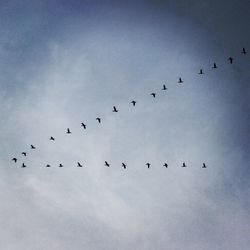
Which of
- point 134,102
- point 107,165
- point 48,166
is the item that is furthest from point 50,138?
point 134,102

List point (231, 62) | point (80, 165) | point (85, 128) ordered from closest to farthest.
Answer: point (231, 62) → point (85, 128) → point (80, 165)

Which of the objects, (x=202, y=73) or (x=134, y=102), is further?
(x=134, y=102)

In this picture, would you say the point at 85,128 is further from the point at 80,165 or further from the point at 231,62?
the point at 231,62

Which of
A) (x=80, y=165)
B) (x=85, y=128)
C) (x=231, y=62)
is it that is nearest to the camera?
(x=231, y=62)

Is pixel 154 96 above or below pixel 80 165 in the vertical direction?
above

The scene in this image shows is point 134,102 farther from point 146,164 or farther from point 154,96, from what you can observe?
point 146,164

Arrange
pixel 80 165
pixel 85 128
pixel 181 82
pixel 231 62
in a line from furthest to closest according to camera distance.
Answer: pixel 80 165 → pixel 85 128 → pixel 181 82 → pixel 231 62

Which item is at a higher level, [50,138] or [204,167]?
[50,138]

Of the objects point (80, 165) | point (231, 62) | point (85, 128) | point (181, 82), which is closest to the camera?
point (231, 62)

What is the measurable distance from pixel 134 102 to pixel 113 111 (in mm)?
3734

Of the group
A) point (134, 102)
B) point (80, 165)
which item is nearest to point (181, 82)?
point (134, 102)

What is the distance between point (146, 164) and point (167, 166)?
3543mm

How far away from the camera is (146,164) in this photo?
83.9m

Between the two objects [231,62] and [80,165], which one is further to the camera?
[80,165]
